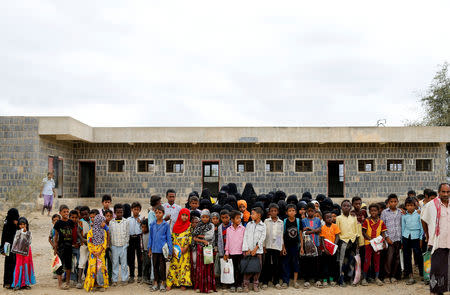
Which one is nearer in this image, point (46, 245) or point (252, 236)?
point (252, 236)

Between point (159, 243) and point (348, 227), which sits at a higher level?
point (348, 227)

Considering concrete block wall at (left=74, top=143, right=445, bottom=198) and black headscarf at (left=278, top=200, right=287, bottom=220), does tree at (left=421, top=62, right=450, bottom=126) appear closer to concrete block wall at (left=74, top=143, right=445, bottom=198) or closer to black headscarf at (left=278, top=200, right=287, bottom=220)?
concrete block wall at (left=74, top=143, right=445, bottom=198)

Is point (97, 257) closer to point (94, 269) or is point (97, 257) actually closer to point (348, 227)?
point (94, 269)

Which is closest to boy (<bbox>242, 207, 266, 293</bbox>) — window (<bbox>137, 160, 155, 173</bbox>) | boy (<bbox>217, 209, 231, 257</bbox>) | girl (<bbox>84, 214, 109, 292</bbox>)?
boy (<bbox>217, 209, 231, 257</bbox>)

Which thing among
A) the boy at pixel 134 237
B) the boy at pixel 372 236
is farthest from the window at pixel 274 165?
the boy at pixel 134 237

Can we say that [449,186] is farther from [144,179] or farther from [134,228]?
[144,179]

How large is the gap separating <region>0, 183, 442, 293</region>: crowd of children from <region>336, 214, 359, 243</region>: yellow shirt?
1 centimetres

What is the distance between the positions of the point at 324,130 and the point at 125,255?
1090 centimetres

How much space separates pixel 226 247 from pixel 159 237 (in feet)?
3.20

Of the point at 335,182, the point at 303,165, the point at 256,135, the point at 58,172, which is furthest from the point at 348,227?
the point at 335,182

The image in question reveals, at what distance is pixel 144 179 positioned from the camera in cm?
1677

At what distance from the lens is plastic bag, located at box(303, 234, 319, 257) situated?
6668mm

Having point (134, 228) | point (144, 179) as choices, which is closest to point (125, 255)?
point (134, 228)

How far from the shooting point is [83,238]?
6684 mm
